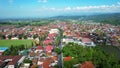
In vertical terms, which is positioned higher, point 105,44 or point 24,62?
point 24,62

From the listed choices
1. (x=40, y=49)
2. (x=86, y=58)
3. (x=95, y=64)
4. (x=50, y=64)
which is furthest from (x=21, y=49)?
(x=95, y=64)

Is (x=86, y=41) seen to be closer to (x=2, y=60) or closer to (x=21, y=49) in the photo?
(x=21, y=49)

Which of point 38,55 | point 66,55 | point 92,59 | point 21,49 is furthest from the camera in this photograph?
point 21,49

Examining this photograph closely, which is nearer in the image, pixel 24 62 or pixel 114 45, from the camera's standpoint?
pixel 24 62

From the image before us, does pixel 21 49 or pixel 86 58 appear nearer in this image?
pixel 86 58

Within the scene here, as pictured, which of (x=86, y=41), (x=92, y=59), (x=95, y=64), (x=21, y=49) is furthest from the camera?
(x=86, y=41)

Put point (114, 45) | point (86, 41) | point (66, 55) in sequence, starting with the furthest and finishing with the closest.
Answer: point (86, 41), point (114, 45), point (66, 55)

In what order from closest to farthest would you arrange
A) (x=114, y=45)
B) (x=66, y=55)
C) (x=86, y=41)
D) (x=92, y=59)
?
(x=92, y=59) → (x=66, y=55) → (x=114, y=45) → (x=86, y=41)

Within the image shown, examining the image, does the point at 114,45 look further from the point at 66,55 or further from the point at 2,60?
the point at 2,60

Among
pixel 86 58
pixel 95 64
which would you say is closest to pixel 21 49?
pixel 86 58
